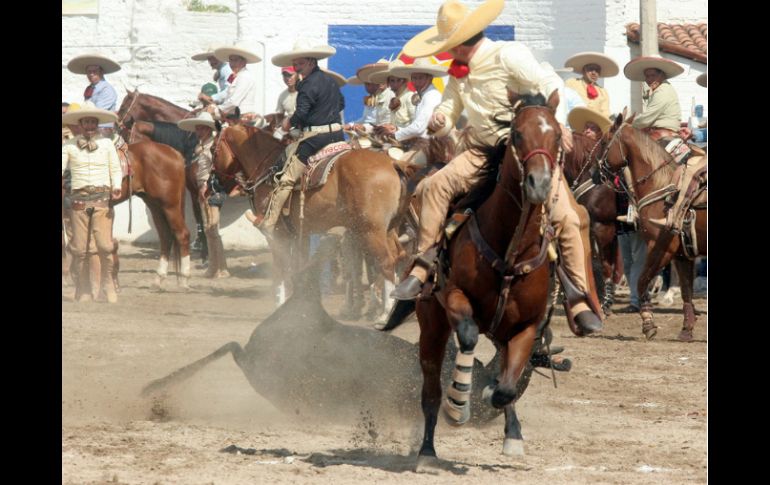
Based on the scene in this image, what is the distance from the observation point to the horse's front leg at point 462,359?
25.9 ft

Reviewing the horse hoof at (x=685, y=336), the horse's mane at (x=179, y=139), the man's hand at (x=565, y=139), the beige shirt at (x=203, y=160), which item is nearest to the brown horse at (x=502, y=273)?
the man's hand at (x=565, y=139)

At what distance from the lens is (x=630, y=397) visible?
1123 cm

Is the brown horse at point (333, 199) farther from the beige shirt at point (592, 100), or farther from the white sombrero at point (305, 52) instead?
the beige shirt at point (592, 100)

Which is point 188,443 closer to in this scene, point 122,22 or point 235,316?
point 235,316

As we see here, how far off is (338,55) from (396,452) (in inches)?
584

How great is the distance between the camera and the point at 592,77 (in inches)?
730

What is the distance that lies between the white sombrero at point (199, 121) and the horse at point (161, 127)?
0.78 metres

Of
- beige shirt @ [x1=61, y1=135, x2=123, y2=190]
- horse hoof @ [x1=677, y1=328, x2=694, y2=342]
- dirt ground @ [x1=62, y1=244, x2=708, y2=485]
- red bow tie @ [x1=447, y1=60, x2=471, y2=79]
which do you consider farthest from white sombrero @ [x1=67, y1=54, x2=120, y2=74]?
red bow tie @ [x1=447, y1=60, x2=471, y2=79]

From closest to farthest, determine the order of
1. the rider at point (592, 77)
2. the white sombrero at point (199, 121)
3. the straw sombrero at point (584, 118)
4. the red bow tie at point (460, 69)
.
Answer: the red bow tie at point (460, 69), the straw sombrero at point (584, 118), the rider at point (592, 77), the white sombrero at point (199, 121)

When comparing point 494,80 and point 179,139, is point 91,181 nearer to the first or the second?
point 179,139

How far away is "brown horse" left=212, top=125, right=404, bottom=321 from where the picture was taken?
14930mm

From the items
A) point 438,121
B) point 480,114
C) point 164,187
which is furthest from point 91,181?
point 480,114

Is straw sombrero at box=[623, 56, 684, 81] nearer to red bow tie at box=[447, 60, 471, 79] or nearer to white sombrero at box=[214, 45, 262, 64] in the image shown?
white sombrero at box=[214, 45, 262, 64]

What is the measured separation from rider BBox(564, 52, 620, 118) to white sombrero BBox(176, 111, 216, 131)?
16.6 ft
